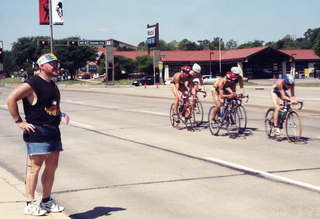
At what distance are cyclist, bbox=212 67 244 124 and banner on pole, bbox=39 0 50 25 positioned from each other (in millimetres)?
34515

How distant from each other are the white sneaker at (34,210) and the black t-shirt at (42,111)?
2.45ft

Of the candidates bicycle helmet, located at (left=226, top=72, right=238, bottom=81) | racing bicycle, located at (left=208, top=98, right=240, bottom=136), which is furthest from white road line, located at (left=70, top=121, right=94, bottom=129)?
bicycle helmet, located at (left=226, top=72, right=238, bottom=81)

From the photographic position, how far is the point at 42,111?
577cm

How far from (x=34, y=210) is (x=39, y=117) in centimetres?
106

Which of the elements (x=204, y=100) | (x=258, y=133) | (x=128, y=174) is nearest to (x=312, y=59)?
(x=204, y=100)

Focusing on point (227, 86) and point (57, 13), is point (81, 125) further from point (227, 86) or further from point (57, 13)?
point (57, 13)

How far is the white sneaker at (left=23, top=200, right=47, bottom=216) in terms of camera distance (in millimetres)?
5797

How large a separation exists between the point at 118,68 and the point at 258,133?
74894 millimetres

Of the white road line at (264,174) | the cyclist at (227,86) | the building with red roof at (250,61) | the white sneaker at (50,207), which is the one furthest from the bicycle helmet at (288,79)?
the building with red roof at (250,61)

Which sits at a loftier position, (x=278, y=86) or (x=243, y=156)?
(x=278, y=86)

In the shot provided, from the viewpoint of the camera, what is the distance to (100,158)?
10586mm

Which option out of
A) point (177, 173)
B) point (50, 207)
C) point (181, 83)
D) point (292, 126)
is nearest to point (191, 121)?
point (181, 83)

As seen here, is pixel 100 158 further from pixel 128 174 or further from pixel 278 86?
pixel 278 86

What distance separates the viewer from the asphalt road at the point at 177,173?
21.5 feet
